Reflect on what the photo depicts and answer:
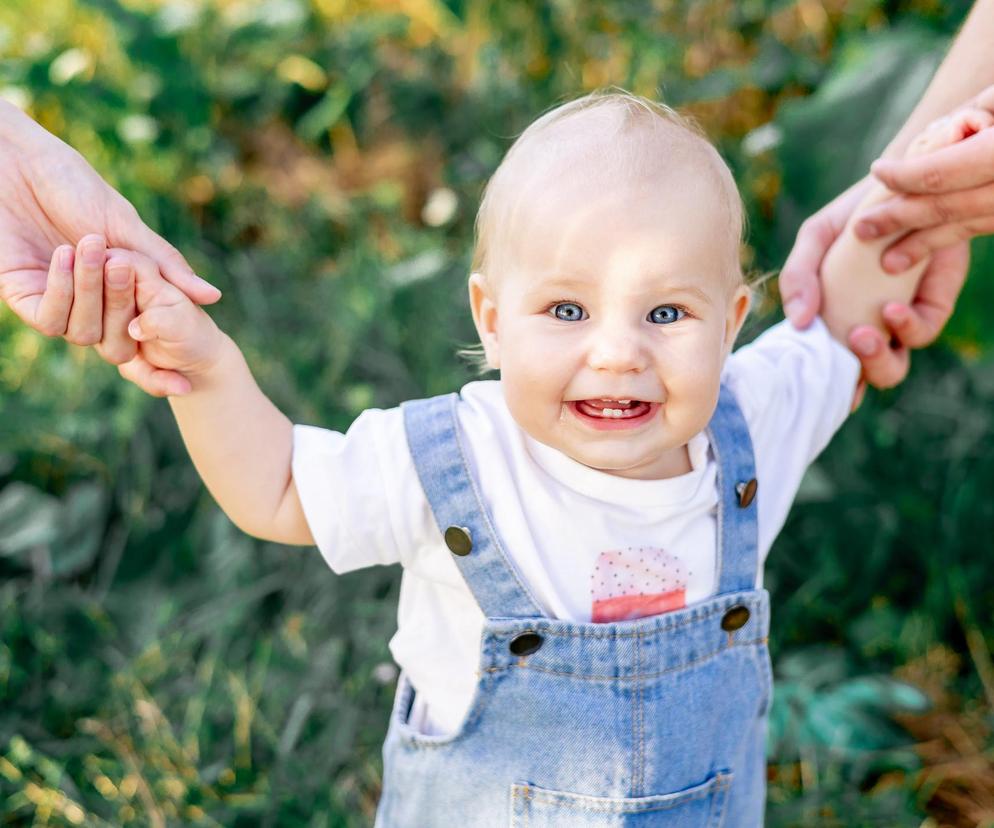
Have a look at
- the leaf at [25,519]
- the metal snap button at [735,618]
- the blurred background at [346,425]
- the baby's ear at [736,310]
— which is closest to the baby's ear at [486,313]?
the baby's ear at [736,310]

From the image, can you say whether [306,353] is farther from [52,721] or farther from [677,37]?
[677,37]

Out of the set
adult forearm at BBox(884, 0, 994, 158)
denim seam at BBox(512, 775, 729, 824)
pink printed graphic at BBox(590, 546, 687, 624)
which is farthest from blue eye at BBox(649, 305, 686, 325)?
adult forearm at BBox(884, 0, 994, 158)

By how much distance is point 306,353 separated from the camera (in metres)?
2.32

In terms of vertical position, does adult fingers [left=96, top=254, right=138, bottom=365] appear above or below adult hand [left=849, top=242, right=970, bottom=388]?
above

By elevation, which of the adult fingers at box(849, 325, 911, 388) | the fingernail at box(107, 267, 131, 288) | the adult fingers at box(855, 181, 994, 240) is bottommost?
the adult fingers at box(849, 325, 911, 388)

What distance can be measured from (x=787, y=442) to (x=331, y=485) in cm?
49

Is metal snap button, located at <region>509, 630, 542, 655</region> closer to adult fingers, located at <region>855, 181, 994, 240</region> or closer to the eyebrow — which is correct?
the eyebrow

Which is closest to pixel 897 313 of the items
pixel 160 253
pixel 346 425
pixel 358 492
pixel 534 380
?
pixel 534 380

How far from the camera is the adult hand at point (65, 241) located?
103 centimetres

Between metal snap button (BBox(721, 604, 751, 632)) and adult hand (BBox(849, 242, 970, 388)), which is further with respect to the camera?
adult hand (BBox(849, 242, 970, 388))

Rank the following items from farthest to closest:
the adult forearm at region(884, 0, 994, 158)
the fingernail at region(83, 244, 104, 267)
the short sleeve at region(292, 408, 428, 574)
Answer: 1. the adult forearm at region(884, 0, 994, 158)
2. the short sleeve at region(292, 408, 428, 574)
3. the fingernail at region(83, 244, 104, 267)

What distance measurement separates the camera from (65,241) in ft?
3.73

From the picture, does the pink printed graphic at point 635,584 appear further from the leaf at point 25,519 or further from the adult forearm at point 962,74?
the leaf at point 25,519

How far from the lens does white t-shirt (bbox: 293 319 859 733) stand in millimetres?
1117
